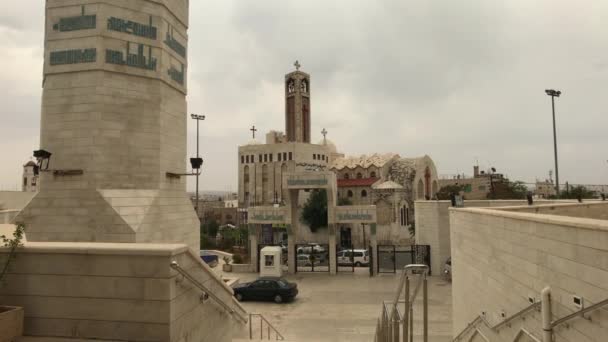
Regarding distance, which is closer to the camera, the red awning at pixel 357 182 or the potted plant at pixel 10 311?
the potted plant at pixel 10 311

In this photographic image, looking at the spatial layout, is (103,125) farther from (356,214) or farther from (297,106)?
(297,106)

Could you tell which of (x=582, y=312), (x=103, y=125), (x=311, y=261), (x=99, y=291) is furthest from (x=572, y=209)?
(x=311, y=261)

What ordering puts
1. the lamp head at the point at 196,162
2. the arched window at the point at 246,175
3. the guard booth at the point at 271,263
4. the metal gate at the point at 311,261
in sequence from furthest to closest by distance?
the arched window at the point at 246,175, the metal gate at the point at 311,261, the guard booth at the point at 271,263, the lamp head at the point at 196,162

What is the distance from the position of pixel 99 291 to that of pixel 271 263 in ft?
66.5

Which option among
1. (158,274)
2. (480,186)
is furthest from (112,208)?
(480,186)

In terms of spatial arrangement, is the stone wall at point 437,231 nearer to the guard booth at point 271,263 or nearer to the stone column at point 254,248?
the guard booth at point 271,263

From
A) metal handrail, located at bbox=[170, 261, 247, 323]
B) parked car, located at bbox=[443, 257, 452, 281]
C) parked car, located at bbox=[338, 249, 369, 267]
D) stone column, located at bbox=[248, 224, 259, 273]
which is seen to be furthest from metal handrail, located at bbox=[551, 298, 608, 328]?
parked car, located at bbox=[338, 249, 369, 267]

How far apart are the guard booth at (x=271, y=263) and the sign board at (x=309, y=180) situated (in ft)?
16.1

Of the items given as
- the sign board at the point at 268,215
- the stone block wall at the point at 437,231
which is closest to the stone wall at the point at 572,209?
the stone block wall at the point at 437,231

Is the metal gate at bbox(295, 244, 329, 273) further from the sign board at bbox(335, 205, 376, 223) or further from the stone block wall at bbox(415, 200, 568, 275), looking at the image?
the stone block wall at bbox(415, 200, 568, 275)

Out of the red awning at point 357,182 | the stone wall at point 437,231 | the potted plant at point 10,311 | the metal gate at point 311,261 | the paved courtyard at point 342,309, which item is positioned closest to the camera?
the potted plant at point 10,311

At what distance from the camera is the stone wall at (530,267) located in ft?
17.5

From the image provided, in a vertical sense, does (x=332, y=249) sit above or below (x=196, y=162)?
below

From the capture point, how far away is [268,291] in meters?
20.4
